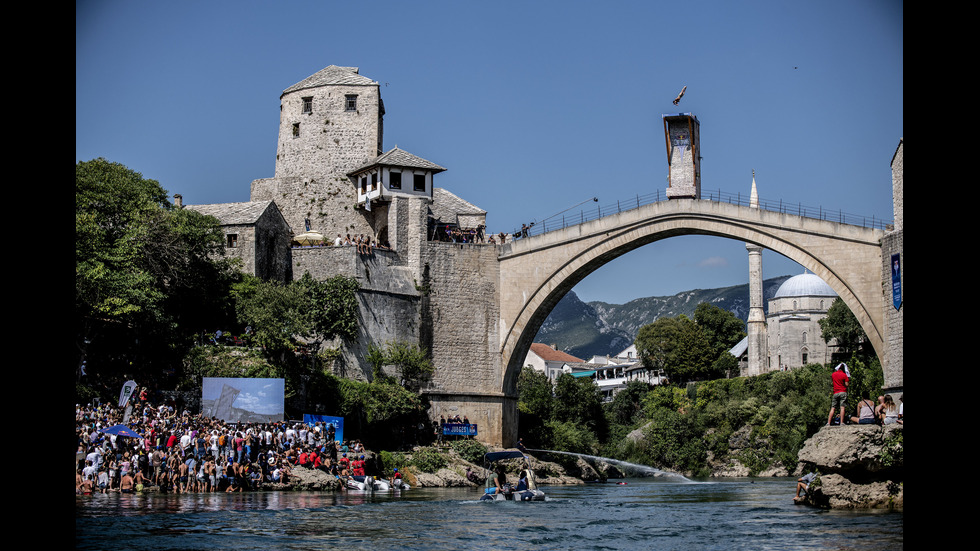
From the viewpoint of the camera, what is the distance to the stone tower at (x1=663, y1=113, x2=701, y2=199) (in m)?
37.6

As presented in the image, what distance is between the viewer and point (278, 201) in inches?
1714

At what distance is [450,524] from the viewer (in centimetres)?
1703

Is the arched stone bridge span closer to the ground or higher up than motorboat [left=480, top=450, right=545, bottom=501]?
higher up

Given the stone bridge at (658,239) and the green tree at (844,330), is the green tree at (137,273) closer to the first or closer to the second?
the stone bridge at (658,239)

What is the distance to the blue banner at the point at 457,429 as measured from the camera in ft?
123

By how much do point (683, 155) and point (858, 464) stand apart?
22595mm

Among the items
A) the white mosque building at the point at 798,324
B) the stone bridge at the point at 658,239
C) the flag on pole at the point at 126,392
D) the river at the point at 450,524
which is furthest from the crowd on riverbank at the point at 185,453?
the white mosque building at the point at 798,324

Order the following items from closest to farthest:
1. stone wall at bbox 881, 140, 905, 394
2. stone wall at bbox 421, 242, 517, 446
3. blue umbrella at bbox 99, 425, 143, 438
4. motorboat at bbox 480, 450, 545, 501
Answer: blue umbrella at bbox 99, 425, 143, 438, motorboat at bbox 480, 450, 545, 501, stone wall at bbox 881, 140, 905, 394, stone wall at bbox 421, 242, 517, 446

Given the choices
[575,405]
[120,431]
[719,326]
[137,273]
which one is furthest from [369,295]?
[719,326]

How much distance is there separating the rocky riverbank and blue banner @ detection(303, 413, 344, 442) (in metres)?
15.8

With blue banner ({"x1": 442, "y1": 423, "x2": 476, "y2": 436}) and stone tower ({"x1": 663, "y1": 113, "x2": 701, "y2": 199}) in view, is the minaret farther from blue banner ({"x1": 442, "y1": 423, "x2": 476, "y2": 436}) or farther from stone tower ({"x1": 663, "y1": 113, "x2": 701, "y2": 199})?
blue banner ({"x1": 442, "y1": 423, "x2": 476, "y2": 436})

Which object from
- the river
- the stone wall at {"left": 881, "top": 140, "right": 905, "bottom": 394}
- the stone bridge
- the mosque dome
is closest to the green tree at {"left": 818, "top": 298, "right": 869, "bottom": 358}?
the mosque dome

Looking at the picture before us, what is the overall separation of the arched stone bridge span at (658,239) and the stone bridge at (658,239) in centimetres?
3
